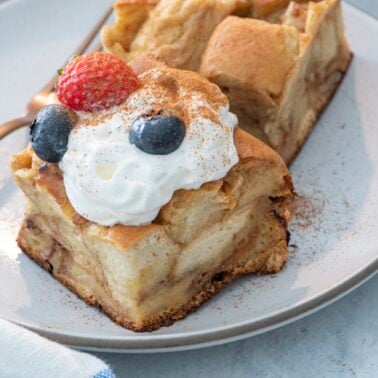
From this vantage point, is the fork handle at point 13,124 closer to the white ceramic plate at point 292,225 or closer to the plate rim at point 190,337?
the white ceramic plate at point 292,225

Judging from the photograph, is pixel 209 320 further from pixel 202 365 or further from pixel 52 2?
pixel 52 2

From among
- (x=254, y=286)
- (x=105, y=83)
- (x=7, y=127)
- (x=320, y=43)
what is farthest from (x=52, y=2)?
(x=254, y=286)

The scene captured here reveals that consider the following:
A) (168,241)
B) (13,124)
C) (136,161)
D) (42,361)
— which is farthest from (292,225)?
(13,124)

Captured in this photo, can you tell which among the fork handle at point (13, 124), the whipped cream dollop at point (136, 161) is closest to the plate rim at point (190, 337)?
the whipped cream dollop at point (136, 161)

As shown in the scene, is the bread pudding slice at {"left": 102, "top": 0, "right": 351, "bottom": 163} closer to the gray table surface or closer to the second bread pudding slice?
the second bread pudding slice

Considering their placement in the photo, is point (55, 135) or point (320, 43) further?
point (320, 43)

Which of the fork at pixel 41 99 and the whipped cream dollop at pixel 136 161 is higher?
the whipped cream dollop at pixel 136 161
